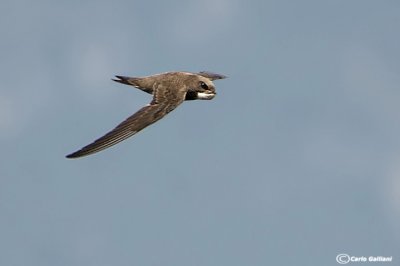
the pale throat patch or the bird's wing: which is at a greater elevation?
the pale throat patch

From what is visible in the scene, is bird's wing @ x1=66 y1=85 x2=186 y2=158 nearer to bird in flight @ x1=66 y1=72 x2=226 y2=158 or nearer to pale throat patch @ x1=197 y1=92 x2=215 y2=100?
bird in flight @ x1=66 y1=72 x2=226 y2=158

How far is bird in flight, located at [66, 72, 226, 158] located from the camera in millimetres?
28809

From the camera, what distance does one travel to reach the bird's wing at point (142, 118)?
90.7 ft

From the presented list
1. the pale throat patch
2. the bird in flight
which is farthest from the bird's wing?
the pale throat patch

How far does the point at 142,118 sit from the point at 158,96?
237cm

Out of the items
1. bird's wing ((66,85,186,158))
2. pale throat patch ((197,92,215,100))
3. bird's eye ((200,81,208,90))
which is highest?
bird's eye ((200,81,208,90))

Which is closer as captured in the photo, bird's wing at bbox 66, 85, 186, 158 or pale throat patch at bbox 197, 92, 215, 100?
bird's wing at bbox 66, 85, 186, 158

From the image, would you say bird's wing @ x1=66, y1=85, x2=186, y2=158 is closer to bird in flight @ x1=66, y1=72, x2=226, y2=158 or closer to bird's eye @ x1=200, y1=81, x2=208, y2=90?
bird in flight @ x1=66, y1=72, x2=226, y2=158

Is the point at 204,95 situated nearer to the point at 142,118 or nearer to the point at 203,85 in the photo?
the point at 203,85

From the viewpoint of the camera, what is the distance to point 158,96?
32.7 m

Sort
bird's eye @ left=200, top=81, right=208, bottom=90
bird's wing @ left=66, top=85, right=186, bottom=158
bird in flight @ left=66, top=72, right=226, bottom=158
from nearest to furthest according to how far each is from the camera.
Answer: bird's wing @ left=66, top=85, right=186, bottom=158 → bird in flight @ left=66, top=72, right=226, bottom=158 → bird's eye @ left=200, top=81, right=208, bottom=90

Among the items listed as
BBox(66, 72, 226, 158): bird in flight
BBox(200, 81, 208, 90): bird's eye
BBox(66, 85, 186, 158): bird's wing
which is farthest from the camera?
BBox(200, 81, 208, 90): bird's eye

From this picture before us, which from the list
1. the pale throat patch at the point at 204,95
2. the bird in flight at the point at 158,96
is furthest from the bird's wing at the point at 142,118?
the pale throat patch at the point at 204,95

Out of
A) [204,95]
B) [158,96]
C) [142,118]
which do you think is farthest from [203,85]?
[142,118]
